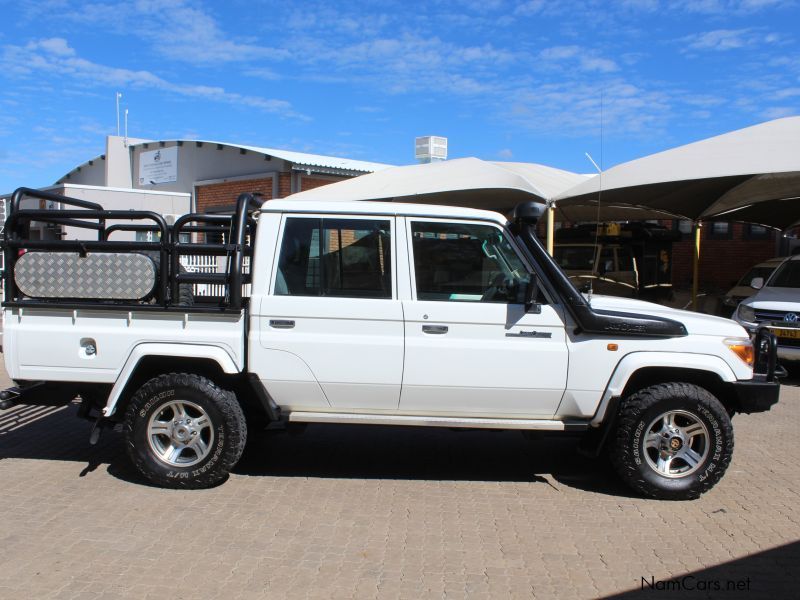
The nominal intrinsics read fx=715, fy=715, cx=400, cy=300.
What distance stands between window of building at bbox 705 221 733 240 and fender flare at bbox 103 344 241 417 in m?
19.0

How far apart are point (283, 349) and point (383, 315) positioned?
2.36ft

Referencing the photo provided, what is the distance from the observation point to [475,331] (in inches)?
190

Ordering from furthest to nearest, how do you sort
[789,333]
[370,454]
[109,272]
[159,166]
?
[159,166] < [789,333] < [370,454] < [109,272]

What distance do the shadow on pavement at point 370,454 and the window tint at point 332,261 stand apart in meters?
1.25

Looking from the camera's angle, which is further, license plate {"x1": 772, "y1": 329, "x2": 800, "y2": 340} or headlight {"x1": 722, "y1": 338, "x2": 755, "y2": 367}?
license plate {"x1": 772, "y1": 329, "x2": 800, "y2": 340}

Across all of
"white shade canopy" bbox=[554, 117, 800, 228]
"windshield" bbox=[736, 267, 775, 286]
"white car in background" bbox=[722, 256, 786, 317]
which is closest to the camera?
"white shade canopy" bbox=[554, 117, 800, 228]

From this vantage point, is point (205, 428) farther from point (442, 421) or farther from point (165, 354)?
point (442, 421)

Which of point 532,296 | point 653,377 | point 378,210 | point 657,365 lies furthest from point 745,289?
point 378,210

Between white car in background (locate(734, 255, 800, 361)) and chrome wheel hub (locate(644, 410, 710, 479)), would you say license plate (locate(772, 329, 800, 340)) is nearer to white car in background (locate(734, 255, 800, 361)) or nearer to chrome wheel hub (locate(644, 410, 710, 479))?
white car in background (locate(734, 255, 800, 361))

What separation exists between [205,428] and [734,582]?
346 cm

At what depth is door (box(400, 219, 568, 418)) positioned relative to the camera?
15.8 ft

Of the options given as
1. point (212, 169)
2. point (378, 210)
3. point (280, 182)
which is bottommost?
point (378, 210)

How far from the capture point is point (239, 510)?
187 inches

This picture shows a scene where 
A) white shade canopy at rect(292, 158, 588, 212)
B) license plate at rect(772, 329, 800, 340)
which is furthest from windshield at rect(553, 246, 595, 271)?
license plate at rect(772, 329, 800, 340)
